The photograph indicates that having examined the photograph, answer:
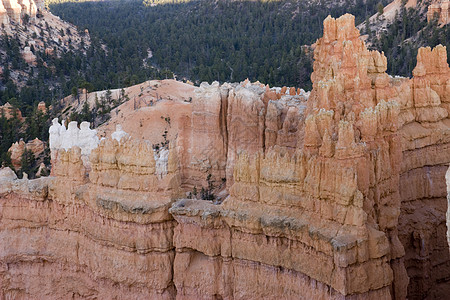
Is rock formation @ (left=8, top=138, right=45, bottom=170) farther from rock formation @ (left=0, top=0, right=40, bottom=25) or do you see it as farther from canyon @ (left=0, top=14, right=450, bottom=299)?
rock formation @ (left=0, top=0, right=40, bottom=25)

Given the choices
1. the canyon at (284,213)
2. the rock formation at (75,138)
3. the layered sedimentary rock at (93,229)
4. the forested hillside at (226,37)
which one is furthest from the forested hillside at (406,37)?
the layered sedimentary rock at (93,229)

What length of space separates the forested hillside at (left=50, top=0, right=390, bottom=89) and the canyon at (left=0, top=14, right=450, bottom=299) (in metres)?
49.5

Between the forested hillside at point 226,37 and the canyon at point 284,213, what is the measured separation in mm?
49535

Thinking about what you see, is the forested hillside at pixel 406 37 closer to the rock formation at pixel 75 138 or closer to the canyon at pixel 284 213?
the rock formation at pixel 75 138

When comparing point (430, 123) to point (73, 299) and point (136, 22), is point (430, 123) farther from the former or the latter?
point (136, 22)

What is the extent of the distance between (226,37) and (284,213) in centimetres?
9740

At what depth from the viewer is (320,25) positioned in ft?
358

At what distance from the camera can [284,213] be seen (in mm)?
17281

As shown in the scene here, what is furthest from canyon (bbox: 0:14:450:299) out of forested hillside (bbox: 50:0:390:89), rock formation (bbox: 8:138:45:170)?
forested hillside (bbox: 50:0:390:89)

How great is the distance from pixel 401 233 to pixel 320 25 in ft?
301

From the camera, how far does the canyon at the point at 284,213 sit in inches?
643

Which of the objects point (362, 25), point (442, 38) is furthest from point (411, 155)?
point (362, 25)

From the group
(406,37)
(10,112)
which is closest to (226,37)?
(406,37)

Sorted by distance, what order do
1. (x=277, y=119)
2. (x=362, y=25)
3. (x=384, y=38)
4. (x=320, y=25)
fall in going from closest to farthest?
(x=277, y=119) < (x=384, y=38) < (x=362, y=25) < (x=320, y=25)
